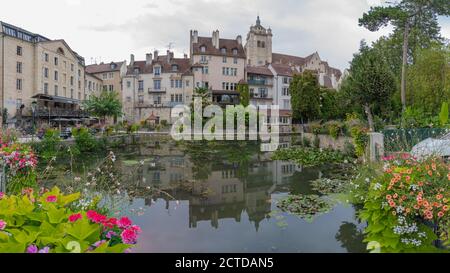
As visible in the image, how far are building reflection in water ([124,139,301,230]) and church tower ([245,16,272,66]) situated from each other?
4359 cm

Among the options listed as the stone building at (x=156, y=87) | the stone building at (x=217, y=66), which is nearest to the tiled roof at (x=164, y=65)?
the stone building at (x=156, y=87)

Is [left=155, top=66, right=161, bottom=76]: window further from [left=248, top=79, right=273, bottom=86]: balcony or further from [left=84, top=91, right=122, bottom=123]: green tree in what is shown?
[left=84, top=91, right=122, bottom=123]: green tree

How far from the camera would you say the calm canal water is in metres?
6.70

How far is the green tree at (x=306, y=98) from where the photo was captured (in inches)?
1491

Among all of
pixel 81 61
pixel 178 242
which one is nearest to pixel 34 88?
pixel 81 61

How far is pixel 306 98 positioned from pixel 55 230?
37655 mm

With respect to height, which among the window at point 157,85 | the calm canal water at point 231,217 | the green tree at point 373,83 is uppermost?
the window at point 157,85

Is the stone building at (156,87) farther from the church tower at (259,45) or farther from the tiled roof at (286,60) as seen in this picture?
the tiled roof at (286,60)

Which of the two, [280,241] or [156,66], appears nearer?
[280,241]

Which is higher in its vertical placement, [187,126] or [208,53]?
[208,53]

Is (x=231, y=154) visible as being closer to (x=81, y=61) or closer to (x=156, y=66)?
(x=156, y=66)

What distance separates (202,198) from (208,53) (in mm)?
46680

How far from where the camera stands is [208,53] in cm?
5412

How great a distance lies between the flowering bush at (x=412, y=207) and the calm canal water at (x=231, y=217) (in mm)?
2105
